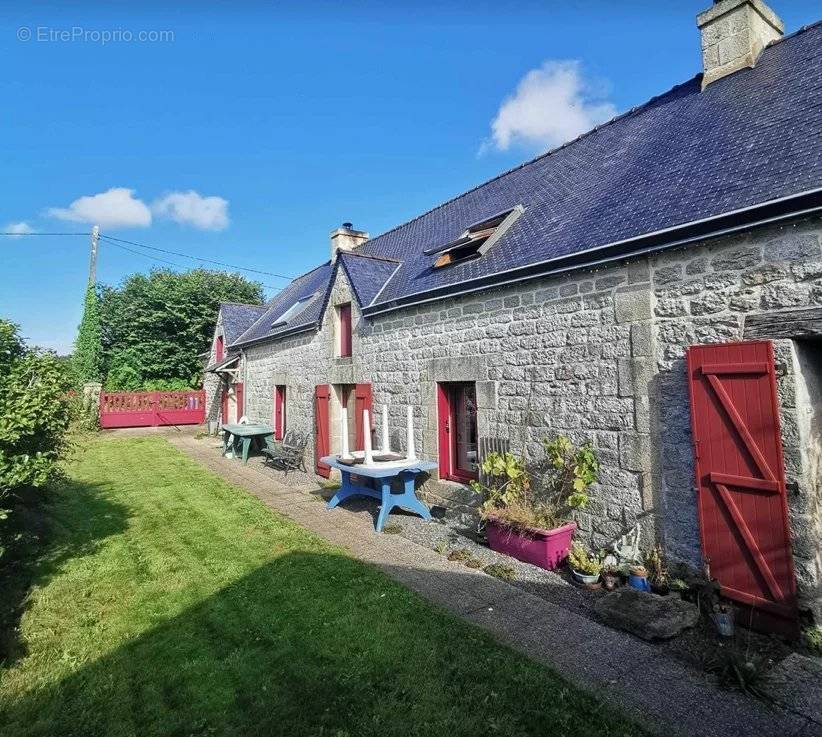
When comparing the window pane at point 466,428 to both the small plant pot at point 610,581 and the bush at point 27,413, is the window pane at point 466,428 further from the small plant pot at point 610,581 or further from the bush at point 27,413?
the bush at point 27,413

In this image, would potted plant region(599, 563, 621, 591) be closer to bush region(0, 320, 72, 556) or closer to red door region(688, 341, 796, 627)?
red door region(688, 341, 796, 627)

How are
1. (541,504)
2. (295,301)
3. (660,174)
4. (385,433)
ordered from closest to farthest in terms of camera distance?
(660,174) < (541,504) < (385,433) < (295,301)

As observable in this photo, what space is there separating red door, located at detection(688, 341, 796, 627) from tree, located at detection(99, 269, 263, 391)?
28.9 metres

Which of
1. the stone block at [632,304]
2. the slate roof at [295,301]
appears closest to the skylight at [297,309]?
the slate roof at [295,301]

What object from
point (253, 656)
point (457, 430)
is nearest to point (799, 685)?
point (253, 656)

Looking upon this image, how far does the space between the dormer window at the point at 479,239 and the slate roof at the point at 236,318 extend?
14074 millimetres

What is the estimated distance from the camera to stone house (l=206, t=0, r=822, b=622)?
4.15 metres

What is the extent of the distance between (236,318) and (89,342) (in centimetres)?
1063

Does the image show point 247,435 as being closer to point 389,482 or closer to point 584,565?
point 389,482

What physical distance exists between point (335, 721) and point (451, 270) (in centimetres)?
663

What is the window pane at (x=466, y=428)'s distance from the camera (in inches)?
312

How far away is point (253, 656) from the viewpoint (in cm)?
385

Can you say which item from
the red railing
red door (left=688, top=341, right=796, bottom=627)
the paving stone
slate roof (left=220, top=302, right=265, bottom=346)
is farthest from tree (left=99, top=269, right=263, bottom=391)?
the paving stone

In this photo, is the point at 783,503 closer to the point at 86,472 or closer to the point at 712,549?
the point at 712,549
